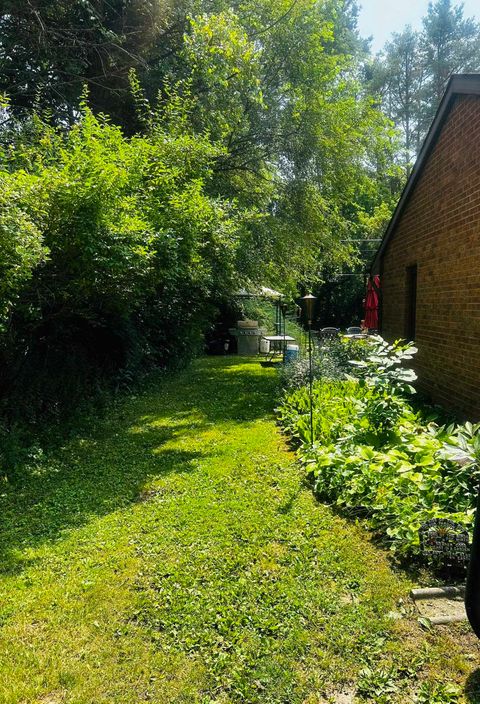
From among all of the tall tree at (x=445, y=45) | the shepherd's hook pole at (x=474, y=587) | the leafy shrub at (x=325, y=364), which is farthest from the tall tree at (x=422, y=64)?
the shepherd's hook pole at (x=474, y=587)

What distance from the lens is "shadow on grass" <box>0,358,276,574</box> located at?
13.2ft

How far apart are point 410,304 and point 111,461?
588 cm

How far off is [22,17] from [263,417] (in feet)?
27.1

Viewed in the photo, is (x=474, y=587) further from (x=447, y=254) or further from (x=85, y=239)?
(x=447, y=254)

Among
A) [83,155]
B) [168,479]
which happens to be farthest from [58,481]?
[83,155]

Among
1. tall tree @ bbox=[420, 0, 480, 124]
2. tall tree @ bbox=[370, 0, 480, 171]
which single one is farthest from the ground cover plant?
tall tree @ bbox=[420, 0, 480, 124]

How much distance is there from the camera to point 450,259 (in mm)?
6199

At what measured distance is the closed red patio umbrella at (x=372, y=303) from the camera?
10117mm

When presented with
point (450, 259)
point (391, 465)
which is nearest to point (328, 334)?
point (450, 259)

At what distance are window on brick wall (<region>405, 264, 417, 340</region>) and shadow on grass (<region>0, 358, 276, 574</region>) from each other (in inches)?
114

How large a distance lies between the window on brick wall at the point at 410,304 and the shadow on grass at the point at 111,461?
289 cm

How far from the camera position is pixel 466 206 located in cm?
576

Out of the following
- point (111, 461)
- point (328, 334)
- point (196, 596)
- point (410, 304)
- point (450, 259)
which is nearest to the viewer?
point (196, 596)

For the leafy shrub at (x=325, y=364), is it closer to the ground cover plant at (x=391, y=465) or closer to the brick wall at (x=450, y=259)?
the brick wall at (x=450, y=259)
